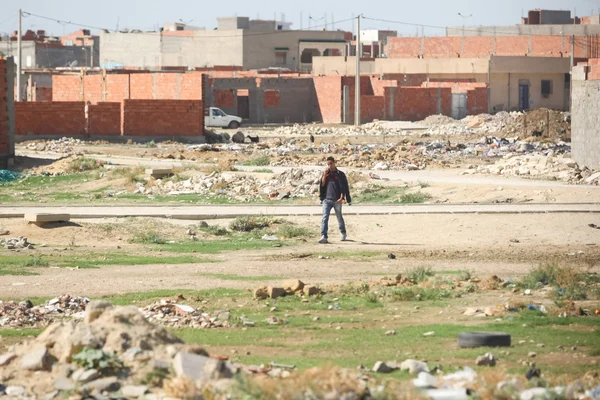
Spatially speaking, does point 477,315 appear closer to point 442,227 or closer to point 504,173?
point 442,227

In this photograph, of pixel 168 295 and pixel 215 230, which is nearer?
pixel 168 295

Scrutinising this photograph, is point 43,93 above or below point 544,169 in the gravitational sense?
above

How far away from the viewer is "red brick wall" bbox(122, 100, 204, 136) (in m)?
52.3

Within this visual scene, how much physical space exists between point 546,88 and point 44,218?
67.0 m

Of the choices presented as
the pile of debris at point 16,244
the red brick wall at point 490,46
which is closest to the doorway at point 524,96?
the red brick wall at point 490,46

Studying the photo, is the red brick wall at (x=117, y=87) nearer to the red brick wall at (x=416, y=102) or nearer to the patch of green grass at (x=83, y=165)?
the red brick wall at (x=416, y=102)

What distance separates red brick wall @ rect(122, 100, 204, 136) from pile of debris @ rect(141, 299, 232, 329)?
1467 inches

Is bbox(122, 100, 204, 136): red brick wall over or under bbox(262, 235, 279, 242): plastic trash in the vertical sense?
over

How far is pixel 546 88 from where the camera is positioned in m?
86.1

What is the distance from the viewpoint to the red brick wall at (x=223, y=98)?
241ft

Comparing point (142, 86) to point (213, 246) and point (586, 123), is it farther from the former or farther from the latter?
point (213, 246)

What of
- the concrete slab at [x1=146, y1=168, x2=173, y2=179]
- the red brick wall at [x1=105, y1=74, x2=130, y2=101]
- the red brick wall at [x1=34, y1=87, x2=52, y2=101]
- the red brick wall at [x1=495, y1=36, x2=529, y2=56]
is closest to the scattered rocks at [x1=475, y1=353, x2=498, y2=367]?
the concrete slab at [x1=146, y1=168, x2=173, y2=179]

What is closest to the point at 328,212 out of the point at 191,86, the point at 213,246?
the point at 213,246

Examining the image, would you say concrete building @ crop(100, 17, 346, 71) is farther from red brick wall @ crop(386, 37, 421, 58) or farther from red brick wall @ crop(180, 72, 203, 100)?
red brick wall @ crop(180, 72, 203, 100)
